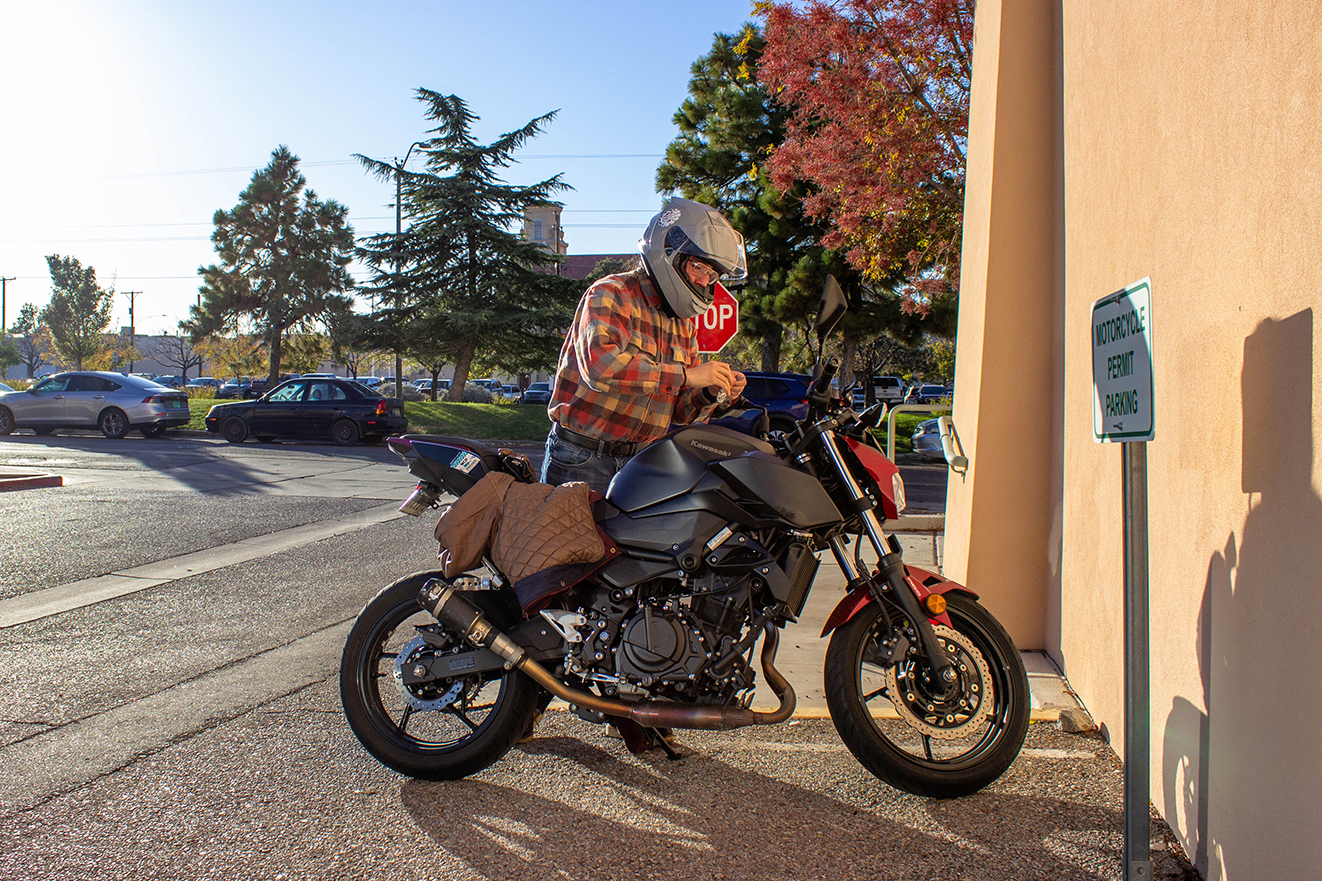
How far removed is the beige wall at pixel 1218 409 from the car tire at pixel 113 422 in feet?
69.7

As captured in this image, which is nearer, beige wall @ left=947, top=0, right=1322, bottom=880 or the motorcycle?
beige wall @ left=947, top=0, right=1322, bottom=880

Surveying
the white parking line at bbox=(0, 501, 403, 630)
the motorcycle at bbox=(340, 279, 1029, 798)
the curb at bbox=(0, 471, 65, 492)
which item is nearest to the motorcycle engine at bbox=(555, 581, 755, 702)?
the motorcycle at bbox=(340, 279, 1029, 798)

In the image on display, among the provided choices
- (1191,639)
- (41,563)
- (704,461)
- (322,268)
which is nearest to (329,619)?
(41,563)

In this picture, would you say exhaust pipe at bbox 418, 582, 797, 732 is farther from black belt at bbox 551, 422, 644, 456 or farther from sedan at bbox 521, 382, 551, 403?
sedan at bbox 521, 382, 551, 403

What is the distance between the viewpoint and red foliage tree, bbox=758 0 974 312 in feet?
37.4

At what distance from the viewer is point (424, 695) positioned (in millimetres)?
3189

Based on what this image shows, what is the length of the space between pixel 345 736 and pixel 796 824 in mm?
1845

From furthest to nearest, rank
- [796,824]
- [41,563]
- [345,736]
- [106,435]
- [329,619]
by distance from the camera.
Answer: [106,435] → [41,563] → [329,619] → [345,736] → [796,824]

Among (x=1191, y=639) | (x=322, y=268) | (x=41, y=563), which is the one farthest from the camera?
(x=322, y=268)

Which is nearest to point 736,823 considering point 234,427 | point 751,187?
point 234,427

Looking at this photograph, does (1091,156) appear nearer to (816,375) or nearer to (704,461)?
(816,375)

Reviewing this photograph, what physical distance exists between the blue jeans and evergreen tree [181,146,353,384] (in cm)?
4400

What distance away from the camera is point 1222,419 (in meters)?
2.37

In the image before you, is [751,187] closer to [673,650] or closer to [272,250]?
[673,650]
